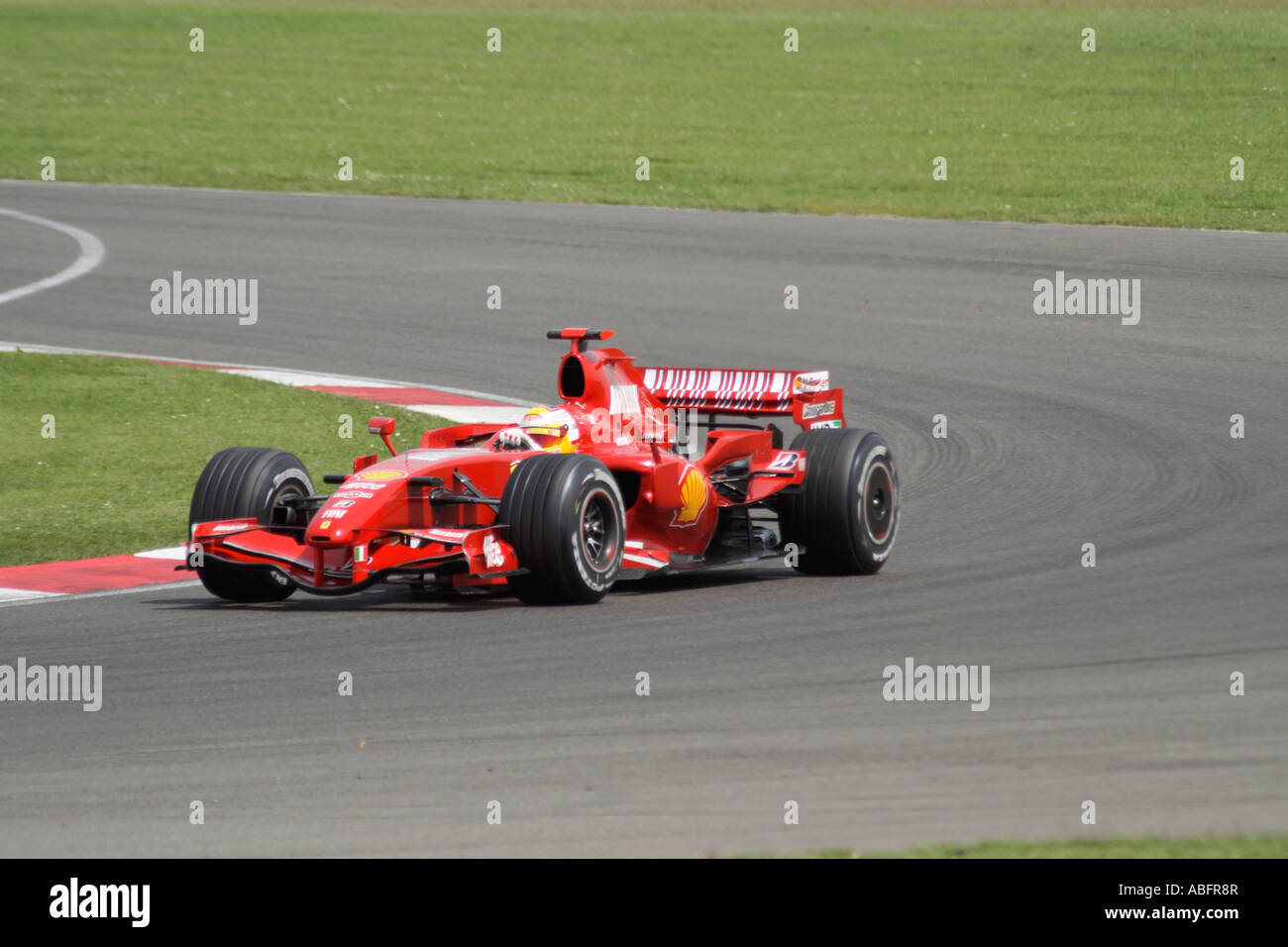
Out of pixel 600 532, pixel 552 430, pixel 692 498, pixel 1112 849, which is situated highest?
pixel 552 430

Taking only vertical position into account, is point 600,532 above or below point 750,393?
below

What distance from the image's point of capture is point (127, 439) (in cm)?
1516

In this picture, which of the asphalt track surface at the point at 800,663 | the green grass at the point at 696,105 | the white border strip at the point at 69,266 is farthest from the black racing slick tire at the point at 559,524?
the green grass at the point at 696,105

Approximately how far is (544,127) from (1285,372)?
1906 centimetres

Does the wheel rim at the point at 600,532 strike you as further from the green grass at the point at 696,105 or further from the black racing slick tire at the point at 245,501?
the green grass at the point at 696,105

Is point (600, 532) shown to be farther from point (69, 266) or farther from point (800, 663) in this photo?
point (69, 266)

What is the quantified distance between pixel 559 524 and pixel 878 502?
8.55 ft

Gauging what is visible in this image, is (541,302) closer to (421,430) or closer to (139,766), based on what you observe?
(421,430)

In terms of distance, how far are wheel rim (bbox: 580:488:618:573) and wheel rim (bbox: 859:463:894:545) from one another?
5.92ft

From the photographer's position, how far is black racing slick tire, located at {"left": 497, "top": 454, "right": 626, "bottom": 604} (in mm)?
9633

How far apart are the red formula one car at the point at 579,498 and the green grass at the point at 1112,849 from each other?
161 inches

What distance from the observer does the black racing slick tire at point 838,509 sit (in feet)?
36.4

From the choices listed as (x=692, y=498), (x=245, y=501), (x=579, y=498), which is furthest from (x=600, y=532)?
(x=245, y=501)

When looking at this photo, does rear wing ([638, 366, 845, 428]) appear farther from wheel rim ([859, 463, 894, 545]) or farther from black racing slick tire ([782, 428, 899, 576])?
wheel rim ([859, 463, 894, 545])
